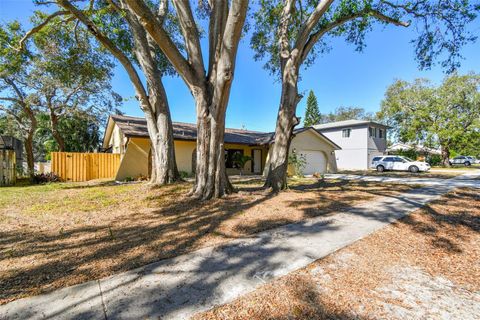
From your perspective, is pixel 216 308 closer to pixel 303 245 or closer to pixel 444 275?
pixel 303 245

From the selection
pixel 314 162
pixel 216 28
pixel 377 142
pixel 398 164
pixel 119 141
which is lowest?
pixel 398 164

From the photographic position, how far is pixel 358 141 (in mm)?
26141

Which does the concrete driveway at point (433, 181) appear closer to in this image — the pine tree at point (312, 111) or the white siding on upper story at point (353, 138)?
the white siding on upper story at point (353, 138)

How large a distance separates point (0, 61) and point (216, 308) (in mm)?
16485

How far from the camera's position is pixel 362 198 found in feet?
24.1

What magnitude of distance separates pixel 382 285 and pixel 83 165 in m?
16.0

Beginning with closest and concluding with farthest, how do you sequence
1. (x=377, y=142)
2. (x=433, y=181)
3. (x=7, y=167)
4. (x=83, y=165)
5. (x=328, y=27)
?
(x=328, y=27) → (x=7, y=167) → (x=433, y=181) → (x=83, y=165) → (x=377, y=142)

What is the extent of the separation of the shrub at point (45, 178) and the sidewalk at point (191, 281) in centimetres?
1291

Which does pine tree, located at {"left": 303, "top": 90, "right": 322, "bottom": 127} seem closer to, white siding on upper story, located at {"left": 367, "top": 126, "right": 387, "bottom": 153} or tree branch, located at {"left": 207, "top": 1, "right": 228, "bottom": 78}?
white siding on upper story, located at {"left": 367, "top": 126, "right": 387, "bottom": 153}

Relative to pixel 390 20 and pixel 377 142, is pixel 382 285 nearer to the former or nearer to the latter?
pixel 390 20

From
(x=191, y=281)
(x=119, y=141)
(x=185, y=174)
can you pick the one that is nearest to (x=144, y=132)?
(x=185, y=174)

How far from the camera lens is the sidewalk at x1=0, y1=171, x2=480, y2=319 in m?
2.17

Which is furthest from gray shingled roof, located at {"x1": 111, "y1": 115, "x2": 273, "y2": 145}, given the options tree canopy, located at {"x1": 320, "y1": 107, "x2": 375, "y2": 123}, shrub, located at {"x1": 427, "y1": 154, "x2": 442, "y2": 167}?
tree canopy, located at {"x1": 320, "y1": 107, "x2": 375, "y2": 123}

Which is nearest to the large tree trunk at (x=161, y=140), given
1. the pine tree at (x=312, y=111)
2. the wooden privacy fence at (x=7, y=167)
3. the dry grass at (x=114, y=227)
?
the dry grass at (x=114, y=227)
